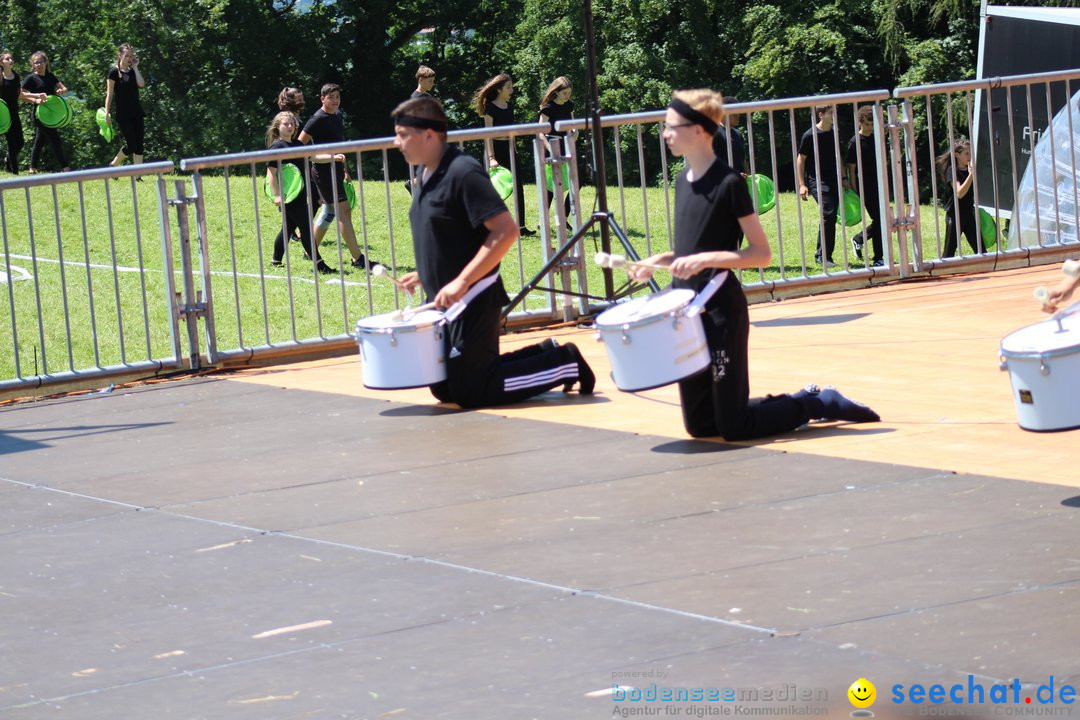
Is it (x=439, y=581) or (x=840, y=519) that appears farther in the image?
(x=840, y=519)

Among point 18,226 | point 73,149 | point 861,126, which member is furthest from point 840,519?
point 73,149

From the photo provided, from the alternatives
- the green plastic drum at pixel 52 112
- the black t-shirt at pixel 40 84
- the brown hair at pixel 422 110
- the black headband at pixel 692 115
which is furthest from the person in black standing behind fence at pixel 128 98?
the black headband at pixel 692 115

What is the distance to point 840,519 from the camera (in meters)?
6.00

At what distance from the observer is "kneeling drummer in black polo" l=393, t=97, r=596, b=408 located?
27.6ft

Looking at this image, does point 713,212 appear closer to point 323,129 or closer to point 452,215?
point 452,215

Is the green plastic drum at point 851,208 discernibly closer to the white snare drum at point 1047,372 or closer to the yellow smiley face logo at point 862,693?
the white snare drum at point 1047,372

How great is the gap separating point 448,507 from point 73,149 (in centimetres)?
4359

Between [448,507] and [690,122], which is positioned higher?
[690,122]

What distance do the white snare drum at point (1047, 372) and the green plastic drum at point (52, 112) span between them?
21368 mm

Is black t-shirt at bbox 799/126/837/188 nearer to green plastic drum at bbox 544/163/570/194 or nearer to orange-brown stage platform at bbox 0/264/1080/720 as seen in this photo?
green plastic drum at bbox 544/163/570/194

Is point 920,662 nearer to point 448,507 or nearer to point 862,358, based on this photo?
point 448,507

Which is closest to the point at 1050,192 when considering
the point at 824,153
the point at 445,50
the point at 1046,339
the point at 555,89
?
the point at 824,153

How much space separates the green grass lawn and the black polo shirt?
153 inches

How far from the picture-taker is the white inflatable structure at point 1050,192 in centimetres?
1368
